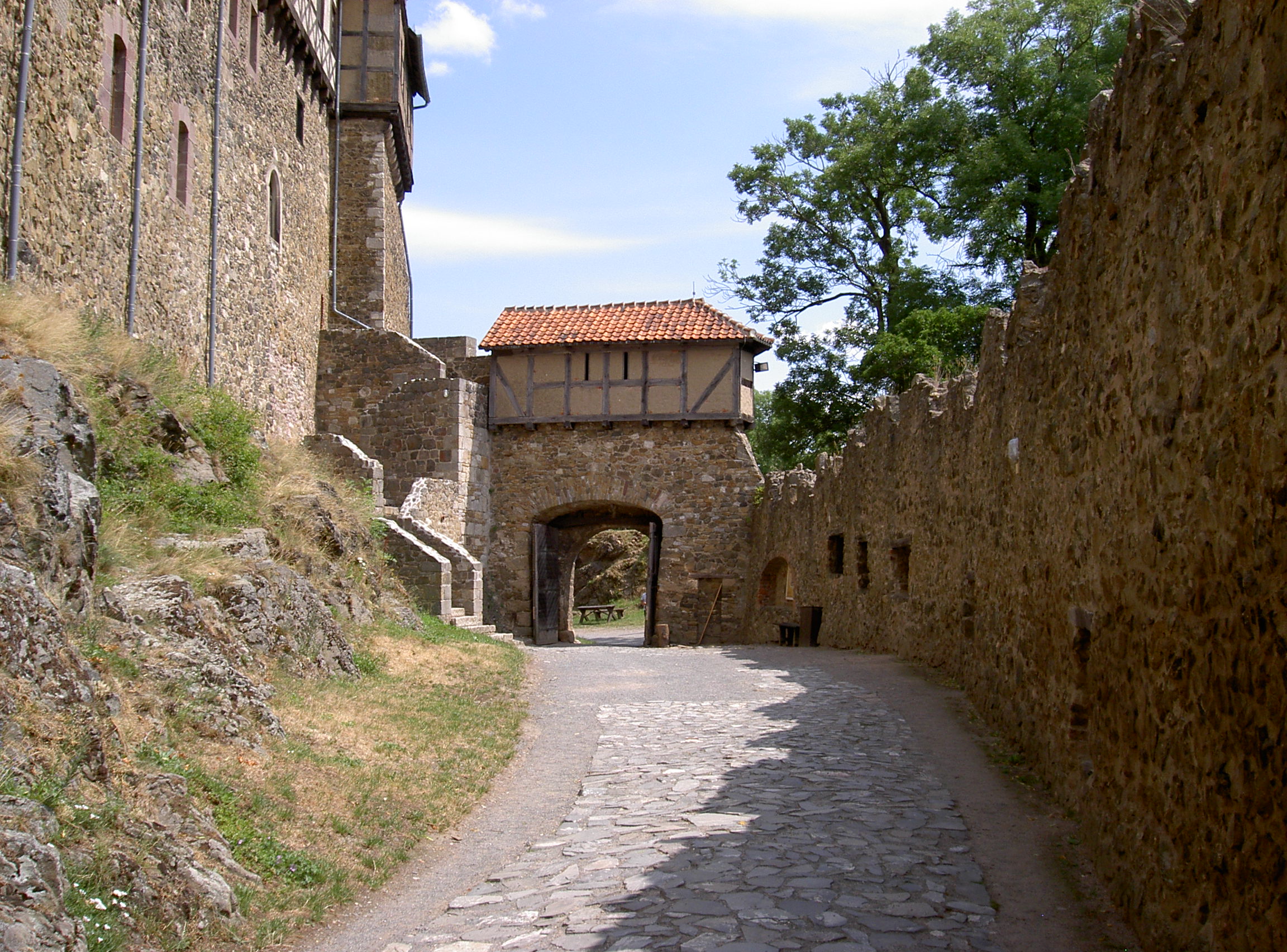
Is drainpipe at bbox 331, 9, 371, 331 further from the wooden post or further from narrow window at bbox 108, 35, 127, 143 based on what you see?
narrow window at bbox 108, 35, 127, 143

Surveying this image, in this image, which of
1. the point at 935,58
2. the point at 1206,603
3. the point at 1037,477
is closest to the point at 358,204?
the point at 935,58

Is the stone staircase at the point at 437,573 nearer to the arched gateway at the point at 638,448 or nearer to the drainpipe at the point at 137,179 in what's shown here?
the arched gateway at the point at 638,448

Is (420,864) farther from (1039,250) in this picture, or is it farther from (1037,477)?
(1039,250)

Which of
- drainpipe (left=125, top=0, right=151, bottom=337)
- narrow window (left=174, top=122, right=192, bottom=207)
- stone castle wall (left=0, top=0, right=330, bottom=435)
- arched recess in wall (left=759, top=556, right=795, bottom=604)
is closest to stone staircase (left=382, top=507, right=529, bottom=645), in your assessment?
stone castle wall (left=0, top=0, right=330, bottom=435)

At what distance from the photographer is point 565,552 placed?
27125mm

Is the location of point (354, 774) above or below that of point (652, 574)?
below

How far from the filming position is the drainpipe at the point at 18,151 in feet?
33.9

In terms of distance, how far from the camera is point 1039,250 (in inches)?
984

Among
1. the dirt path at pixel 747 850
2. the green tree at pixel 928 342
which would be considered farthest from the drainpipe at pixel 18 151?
the green tree at pixel 928 342

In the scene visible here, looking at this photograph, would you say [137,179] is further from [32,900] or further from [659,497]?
[659,497]

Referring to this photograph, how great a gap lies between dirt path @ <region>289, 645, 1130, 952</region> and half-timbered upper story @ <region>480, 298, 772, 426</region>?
14.1m

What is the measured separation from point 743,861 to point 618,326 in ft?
64.5

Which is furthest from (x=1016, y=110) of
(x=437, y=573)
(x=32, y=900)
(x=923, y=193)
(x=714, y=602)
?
(x=32, y=900)

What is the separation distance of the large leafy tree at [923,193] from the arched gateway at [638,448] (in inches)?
127
